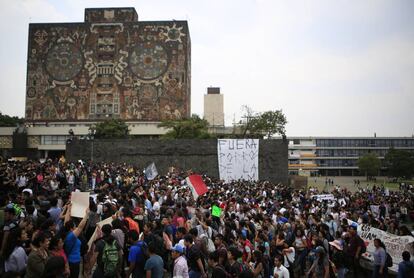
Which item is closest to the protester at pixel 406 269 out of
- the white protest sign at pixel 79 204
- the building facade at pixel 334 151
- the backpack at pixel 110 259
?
the backpack at pixel 110 259

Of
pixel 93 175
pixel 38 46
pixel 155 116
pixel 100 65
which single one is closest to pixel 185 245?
pixel 93 175

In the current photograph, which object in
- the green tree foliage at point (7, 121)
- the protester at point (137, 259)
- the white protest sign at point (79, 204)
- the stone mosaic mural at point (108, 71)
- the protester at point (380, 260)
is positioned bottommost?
the protester at point (380, 260)

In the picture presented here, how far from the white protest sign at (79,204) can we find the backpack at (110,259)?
1.31 m

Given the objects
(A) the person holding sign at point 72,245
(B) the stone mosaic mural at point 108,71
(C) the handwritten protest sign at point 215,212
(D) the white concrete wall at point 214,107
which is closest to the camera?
(A) the person holding sign at point 72,245

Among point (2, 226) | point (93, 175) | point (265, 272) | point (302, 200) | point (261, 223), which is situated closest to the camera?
point (2, 226)

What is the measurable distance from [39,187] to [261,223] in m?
8.85

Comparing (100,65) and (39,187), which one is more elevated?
(100,65)

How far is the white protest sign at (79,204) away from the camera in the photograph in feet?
20.9

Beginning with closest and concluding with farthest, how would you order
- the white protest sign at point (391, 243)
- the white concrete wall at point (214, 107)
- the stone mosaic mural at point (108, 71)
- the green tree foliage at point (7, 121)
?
the white protest sign at point (391, 243) < the stone mosaic mural at point (108, 71) < the green tree foliage at point (7, 121) < the white concrete wall at point (214, 107)

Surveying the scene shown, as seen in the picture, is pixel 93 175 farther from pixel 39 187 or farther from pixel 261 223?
pixel 261 223

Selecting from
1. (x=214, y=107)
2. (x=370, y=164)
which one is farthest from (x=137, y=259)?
(x=214, y=107)

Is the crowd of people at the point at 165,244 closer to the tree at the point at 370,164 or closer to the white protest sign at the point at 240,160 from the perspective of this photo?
the white protest sign at the point at 240,160

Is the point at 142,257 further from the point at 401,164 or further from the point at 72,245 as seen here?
the point at 401,164

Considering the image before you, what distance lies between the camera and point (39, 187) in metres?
13.1
